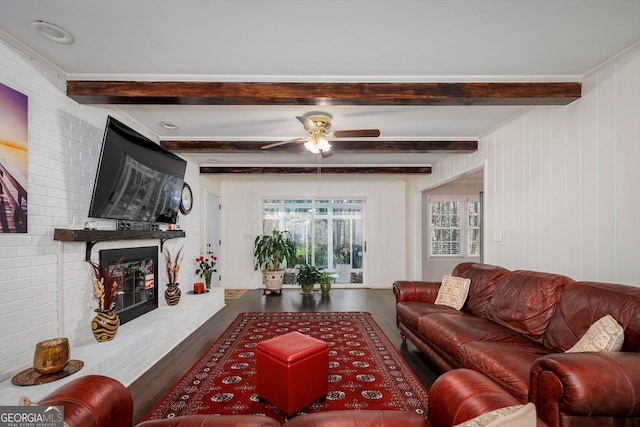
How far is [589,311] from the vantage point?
1972mm

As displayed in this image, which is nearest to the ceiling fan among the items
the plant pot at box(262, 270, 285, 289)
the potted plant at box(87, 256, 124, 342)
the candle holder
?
the potted plant at box(87, 256, 124, 342)

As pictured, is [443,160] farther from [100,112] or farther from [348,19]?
[100,112]

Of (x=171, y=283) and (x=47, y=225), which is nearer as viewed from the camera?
(x=47, y=225)

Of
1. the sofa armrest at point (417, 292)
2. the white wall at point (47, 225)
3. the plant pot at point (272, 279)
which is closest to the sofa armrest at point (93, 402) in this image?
the white wall at point (47, 225)

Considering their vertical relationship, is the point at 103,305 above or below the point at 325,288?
above

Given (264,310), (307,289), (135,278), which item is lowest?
(264,310)

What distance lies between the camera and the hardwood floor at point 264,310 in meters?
2.52

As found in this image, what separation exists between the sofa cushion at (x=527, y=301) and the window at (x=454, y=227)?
13.8 feet

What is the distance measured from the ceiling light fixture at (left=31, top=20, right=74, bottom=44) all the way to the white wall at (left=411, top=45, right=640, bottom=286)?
384cm

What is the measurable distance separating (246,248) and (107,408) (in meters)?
5.52

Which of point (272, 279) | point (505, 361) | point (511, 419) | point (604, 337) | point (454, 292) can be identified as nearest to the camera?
point (511, 419)

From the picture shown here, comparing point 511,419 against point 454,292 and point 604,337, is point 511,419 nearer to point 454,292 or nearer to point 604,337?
point 604,337

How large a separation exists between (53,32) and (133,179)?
1469 mm

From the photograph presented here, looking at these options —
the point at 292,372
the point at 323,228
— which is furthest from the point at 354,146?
the point at 323,228
